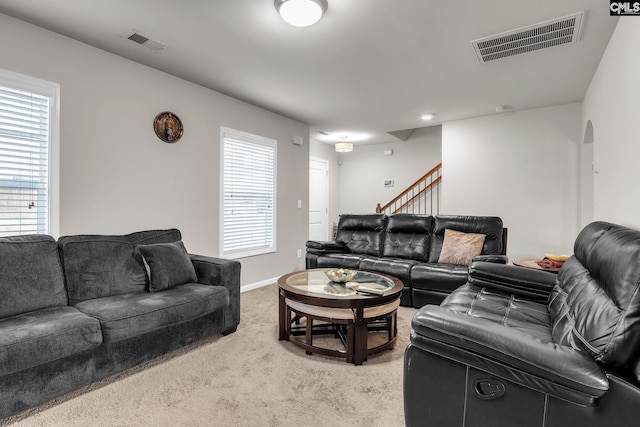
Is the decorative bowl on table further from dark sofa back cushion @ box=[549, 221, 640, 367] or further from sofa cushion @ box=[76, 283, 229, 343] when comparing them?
dark sofa back cushion @ box=[549, 221, 640, 367]

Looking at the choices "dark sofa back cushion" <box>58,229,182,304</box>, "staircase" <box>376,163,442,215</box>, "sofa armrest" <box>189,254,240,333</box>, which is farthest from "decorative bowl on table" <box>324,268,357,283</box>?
"staircase" <box>376,163,442,215</box>

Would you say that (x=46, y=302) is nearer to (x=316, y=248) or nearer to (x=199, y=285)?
(x=199, y=285)

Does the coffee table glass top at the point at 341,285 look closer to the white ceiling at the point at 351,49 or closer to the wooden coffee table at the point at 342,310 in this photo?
the wooden coffee table at the point at 342,310

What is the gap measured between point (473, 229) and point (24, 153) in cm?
445

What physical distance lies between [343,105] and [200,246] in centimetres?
264

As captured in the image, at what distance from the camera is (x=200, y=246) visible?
3.90 metres

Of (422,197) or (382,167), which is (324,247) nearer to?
(422,197)

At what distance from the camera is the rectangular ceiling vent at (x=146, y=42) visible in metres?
2.73

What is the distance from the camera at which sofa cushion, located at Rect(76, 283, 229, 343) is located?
2.08 m

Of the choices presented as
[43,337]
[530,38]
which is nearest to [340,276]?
[43,337]

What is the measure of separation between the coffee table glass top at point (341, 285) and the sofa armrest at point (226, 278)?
0.48 meters

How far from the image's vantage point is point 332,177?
7.69 metres

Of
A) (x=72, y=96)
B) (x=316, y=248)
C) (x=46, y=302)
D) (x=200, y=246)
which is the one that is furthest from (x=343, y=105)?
(x=46, y=302)

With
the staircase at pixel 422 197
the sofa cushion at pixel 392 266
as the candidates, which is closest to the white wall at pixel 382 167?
the staircase at pixel 422 197
